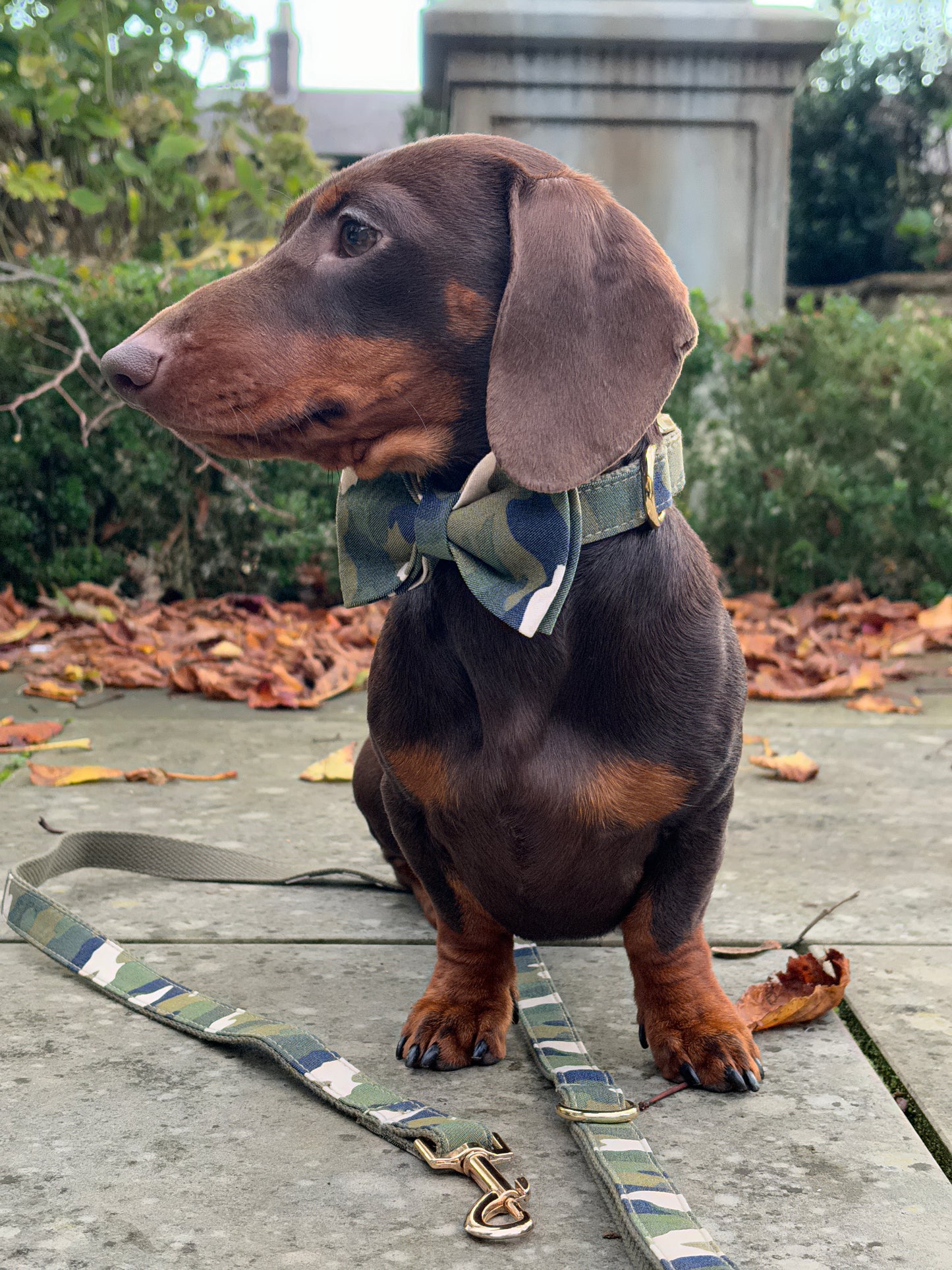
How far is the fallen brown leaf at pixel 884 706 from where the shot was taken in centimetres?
423

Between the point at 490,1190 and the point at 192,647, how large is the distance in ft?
12.5

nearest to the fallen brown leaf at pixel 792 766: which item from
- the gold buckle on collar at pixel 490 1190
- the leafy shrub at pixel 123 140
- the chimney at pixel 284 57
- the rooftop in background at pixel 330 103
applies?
the gold buckle on collar at pixel 490 1190

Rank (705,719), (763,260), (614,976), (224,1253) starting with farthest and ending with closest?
(763,260)
(614,976)
(705,719)
(224,1253)

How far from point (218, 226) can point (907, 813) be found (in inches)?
237

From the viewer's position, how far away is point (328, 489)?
556cm

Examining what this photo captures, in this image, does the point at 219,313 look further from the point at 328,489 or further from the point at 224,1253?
the point at 328,489

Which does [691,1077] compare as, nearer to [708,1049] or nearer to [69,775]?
[708,1049]

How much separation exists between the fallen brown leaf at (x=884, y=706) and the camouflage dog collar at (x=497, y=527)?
268 centimetres

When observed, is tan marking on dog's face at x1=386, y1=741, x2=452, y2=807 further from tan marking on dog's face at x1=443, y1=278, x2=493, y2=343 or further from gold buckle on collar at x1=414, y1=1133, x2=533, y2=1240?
tan marking on dog's face at x1=443, y1=278, x2=493, y2=343

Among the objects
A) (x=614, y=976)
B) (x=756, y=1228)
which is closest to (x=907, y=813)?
(x=614, y=976)

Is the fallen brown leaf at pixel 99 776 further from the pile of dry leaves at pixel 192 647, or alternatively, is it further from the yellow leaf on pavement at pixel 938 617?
the yellow leaf on pavement at pixel 938 617

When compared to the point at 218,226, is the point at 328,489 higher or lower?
lower

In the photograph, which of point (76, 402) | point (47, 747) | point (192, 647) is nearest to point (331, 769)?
point (47, 747)

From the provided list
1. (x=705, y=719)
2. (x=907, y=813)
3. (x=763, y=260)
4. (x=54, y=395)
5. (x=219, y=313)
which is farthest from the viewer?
(x=763, y=260)
